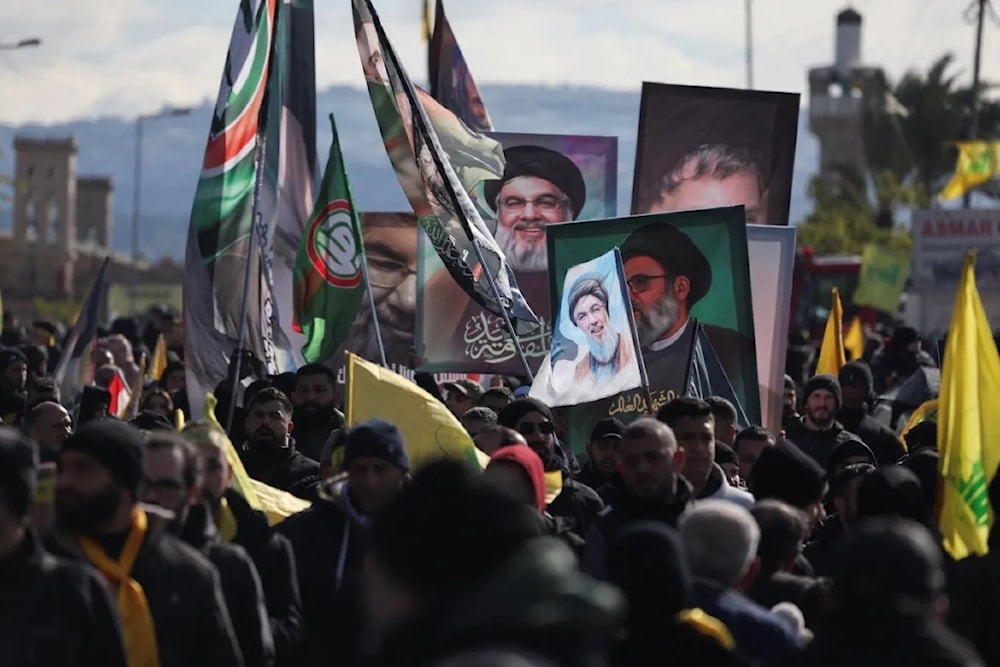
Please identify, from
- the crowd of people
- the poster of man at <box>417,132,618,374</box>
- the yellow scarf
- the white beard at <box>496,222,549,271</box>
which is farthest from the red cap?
the white beard at <box>496,222,549,271</box>

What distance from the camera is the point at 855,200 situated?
73625mm

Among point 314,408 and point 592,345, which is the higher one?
point 592,345

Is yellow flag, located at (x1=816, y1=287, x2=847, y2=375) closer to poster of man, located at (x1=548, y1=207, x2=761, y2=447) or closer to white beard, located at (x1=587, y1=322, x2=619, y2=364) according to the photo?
poster of man, located at (x1=548, y1=207, x2=761, y2=447)

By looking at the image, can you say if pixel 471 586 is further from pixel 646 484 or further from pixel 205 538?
pixel 646 484

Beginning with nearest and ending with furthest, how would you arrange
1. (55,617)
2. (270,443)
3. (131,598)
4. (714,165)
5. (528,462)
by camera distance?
(55,617), (131,598), (528,462), (270,443), (714,165)

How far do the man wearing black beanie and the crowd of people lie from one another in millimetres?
2152

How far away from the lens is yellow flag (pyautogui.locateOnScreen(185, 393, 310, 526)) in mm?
7134

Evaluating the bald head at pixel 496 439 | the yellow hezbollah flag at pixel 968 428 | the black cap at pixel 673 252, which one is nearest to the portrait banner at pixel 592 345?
the black cap at pixel 673 252

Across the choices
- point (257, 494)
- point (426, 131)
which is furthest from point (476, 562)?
point (426, 131)

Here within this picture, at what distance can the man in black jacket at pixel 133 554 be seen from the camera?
17.1 ft

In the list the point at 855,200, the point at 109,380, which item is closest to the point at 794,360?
the point at 109,380

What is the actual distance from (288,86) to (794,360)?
8.67m

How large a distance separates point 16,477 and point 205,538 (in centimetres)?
86

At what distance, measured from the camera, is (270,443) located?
29.7 feet
